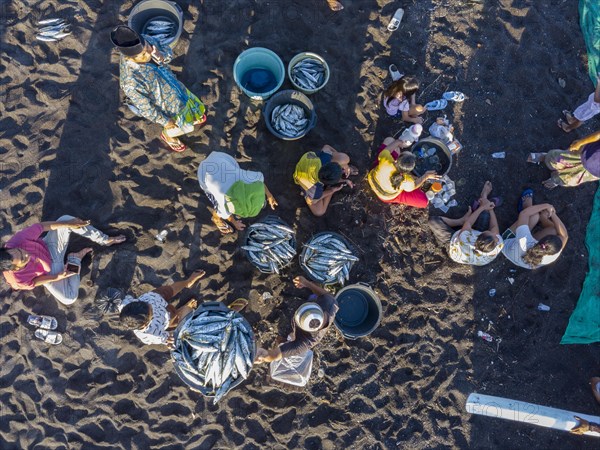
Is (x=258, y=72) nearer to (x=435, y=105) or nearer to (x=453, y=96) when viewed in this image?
(x=435, y=105)

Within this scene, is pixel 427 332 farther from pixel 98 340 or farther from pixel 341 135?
pixel 98 340

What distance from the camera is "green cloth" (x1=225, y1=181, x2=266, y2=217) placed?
4852 millimetres

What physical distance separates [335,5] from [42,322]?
22.2 feet

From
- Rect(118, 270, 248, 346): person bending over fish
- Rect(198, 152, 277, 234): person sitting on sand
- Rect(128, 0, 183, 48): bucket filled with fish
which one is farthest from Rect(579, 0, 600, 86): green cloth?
Rect(118, 270, 248, 346): person bending over fish

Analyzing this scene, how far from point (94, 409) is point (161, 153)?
3923 mm

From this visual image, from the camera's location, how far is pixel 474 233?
5.73 m

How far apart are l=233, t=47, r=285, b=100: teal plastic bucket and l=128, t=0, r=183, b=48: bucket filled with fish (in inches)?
43.9

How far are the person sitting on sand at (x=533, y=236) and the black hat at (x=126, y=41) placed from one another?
18.4 ft

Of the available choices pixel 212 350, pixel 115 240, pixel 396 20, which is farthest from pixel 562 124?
pixel 115 240

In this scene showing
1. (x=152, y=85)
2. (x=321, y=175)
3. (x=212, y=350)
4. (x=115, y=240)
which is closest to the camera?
(x=212, y=350)

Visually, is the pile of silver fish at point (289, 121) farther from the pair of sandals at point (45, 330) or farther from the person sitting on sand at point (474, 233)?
the pair of sandals at point (45, 330)

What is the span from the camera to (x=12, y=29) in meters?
6.34

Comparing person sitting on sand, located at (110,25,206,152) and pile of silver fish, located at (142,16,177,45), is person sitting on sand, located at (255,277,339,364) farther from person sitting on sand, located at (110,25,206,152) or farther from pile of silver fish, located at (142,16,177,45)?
pile of silver fish, located at (142,16,177,45)

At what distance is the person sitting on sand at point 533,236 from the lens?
529 centimetres
